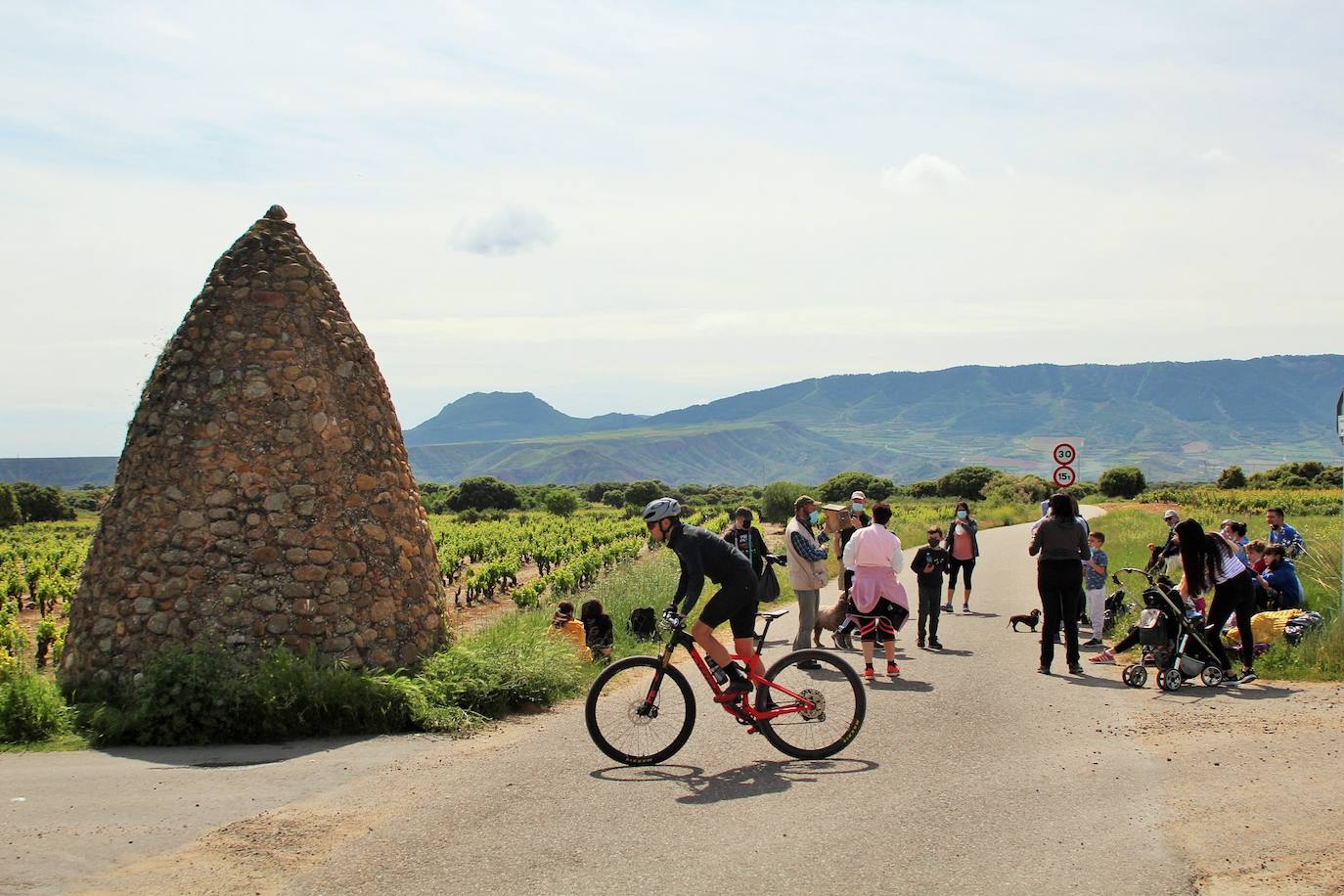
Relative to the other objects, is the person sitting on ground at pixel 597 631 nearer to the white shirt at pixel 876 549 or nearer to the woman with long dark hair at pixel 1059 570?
the white shirt at pixel 876 549

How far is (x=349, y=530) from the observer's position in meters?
10.5

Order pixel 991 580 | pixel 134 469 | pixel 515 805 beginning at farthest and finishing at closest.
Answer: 1. pixel 991 580
2. pixel 134 469
3. pixel 515 805

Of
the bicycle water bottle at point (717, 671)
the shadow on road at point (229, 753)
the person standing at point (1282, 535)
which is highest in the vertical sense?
the person standing at point (1282, 535)

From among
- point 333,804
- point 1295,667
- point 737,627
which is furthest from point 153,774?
point 1295,667

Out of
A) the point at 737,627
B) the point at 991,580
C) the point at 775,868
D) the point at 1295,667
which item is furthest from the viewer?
the point at 991,580

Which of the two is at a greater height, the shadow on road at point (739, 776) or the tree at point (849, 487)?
the tree at point (849, 487)

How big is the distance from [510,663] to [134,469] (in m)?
4.05

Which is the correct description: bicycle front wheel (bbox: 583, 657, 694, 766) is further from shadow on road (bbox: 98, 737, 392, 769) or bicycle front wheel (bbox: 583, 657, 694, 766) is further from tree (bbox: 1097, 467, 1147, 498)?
tree (bbox: 1097, 467, 1147, 498)

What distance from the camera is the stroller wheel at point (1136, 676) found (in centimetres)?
1080

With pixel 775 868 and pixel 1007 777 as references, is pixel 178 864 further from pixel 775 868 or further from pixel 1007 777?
→ pixel 1007 777

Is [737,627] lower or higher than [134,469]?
lower

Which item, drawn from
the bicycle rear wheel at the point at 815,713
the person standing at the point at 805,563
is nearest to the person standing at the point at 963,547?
the person standing at the point at 805,563

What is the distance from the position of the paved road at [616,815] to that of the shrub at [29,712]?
58 centimetres

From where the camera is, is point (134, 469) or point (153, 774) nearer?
point (153, 774)
